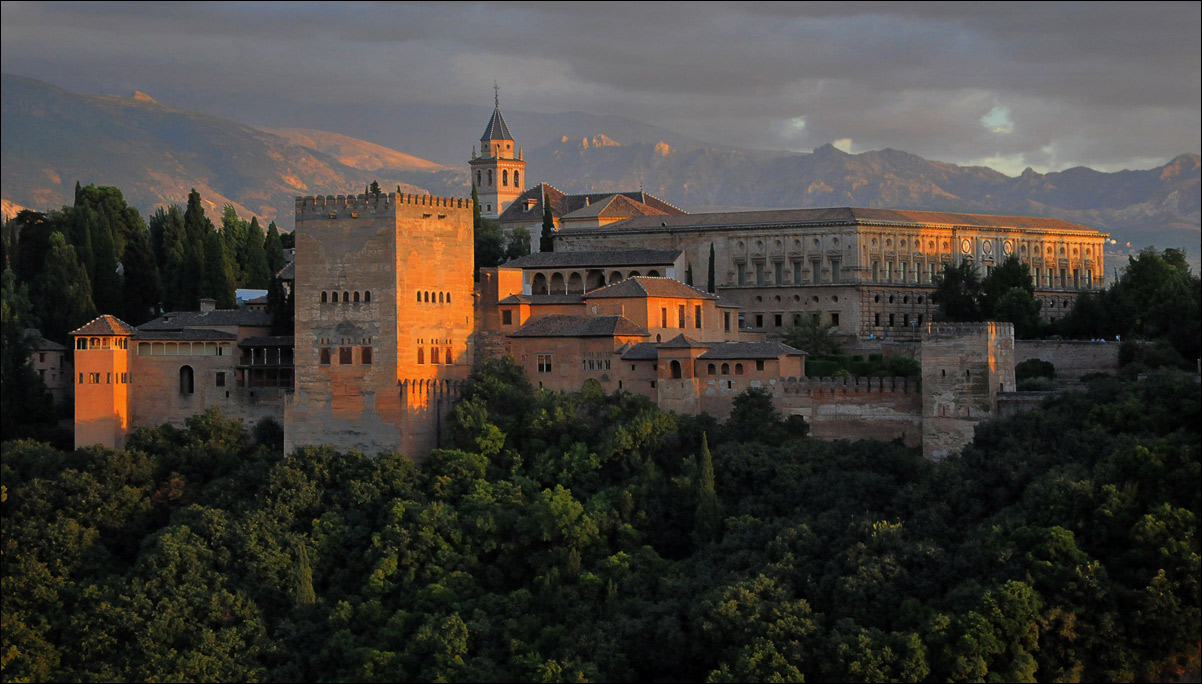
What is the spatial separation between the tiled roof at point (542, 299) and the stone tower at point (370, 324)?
9.55ft

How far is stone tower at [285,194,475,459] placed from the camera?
137 feet

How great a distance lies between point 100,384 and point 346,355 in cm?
707

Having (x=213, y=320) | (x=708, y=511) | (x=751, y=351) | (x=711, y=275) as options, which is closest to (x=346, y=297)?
(x=213, y=320)

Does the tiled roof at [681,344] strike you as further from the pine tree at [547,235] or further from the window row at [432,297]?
the pine tree at [547,235]

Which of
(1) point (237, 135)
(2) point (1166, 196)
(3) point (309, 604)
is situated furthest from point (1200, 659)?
(2) point (1166, 196)

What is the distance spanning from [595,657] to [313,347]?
40.2 feet

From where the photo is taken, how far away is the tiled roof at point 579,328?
4391cm

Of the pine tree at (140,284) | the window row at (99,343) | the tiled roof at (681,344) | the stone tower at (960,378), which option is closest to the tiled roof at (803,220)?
the pine tree at (140,284)

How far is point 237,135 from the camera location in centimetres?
13388

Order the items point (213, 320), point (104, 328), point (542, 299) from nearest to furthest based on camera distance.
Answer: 1. point (104, 328)
2. point (542, 299)
3. point (213, 320)

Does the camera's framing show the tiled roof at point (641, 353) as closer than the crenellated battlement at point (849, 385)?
No

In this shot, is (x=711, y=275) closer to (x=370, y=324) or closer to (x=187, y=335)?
(x=370, y=324)

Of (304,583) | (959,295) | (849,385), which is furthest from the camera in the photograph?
(959,295)

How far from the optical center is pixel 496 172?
3327 inches
